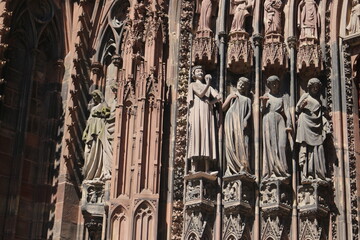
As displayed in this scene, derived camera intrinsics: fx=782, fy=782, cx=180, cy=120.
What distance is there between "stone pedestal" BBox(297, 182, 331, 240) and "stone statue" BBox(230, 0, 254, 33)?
374 centimetres

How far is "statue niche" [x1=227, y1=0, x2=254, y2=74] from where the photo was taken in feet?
52.9

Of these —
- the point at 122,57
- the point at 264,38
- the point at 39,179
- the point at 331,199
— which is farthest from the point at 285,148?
the point at 39,179

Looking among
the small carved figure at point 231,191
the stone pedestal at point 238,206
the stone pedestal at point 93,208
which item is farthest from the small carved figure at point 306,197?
the stone pedestal at point 93,208

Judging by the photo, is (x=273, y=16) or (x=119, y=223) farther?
(x=273, y=16)

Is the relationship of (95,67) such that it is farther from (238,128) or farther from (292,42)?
(292,42)

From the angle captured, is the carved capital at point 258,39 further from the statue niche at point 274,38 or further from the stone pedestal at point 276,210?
the stone pedestal at point 276,210

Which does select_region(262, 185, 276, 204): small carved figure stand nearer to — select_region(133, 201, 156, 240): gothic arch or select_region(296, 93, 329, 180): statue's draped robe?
select_region(296, 93, 329, 180): statue's draped robe

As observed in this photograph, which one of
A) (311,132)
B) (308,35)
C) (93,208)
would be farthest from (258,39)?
(93,208)

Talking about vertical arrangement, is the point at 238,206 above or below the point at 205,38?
below

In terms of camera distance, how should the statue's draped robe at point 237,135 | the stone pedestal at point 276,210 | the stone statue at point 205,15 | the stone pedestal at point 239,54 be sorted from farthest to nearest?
the stone statue at point 205,15 → the stone pedestal at point 239,54 → the statue's draped robe at point 237,135 → the stone pedestal at point 276,210

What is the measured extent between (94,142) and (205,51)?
3161 mm

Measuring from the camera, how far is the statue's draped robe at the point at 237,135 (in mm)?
15195

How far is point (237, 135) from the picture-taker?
50.4 ft

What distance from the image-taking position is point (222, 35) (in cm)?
1647
